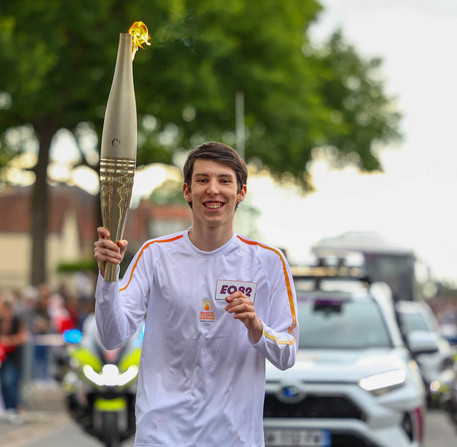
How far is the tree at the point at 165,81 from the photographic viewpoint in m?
24.1

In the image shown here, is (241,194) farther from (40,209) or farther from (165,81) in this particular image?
(40,209)

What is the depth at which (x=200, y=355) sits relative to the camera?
4020 millimetres

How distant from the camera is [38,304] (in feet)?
75.0

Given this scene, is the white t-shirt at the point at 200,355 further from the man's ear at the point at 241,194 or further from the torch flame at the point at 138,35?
the torch flame at the point at 138,35

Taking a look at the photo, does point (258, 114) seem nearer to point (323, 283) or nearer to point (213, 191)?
point (323, 283)

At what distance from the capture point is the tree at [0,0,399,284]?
24062 millimetres

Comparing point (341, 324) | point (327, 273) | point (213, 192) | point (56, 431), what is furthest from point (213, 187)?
point (56, 431)

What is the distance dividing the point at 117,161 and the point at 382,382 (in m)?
5.07

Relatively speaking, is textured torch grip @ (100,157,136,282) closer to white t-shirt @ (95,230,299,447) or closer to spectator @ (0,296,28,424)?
white t-shirt @ (95,230,299,447)

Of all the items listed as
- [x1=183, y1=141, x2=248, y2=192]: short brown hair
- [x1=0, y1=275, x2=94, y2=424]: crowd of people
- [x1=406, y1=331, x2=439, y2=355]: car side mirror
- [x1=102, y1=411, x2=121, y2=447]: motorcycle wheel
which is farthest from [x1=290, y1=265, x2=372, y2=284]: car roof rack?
[x1=0, y1=275, x2=94, y2=424]: crowd of people

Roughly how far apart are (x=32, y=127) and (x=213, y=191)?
25521 mm

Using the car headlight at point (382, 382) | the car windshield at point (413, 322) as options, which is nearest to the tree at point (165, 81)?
the car windshield at point (413, 322)

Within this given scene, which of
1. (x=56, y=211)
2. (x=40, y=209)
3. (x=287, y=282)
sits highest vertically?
(x=56, y=211)

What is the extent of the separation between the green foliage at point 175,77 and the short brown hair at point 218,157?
16.8m
